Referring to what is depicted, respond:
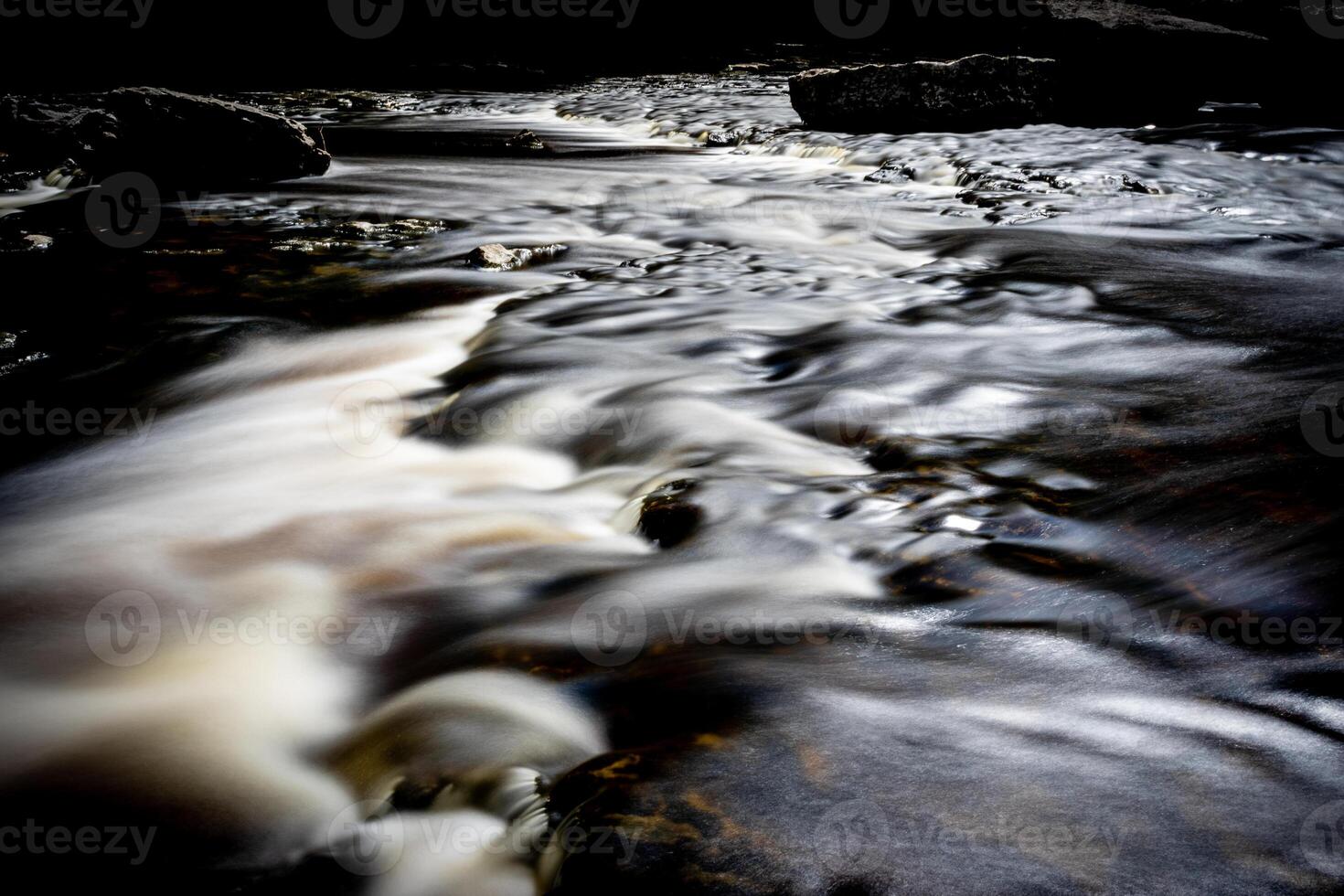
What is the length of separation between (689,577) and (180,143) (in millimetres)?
6888

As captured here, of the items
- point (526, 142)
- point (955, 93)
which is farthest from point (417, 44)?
point (955, 93)

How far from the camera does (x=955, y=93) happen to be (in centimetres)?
997

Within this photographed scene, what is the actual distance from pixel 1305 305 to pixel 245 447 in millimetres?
4212

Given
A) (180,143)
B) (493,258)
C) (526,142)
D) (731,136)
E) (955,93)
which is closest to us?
(493,258)

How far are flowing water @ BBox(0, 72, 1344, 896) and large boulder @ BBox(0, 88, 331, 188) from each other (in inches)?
110

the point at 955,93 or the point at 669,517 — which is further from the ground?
the point at 955,93

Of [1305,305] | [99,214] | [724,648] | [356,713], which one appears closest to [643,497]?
[724,648]

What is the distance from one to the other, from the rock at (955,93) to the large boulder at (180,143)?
18.5 ft

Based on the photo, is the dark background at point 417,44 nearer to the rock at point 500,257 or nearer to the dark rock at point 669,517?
the rock at point 500,257

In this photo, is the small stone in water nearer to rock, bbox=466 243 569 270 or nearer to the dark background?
rock, bbox=466 243 569 270

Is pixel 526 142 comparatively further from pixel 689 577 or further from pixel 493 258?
pixel 689 577

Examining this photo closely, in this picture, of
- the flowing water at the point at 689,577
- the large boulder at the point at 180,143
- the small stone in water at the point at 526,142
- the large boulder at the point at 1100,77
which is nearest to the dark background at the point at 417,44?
the large boulder at the point at 1100,77

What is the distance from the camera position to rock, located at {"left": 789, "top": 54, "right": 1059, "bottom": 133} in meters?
9.98

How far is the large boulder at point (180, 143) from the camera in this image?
7.40 meters
